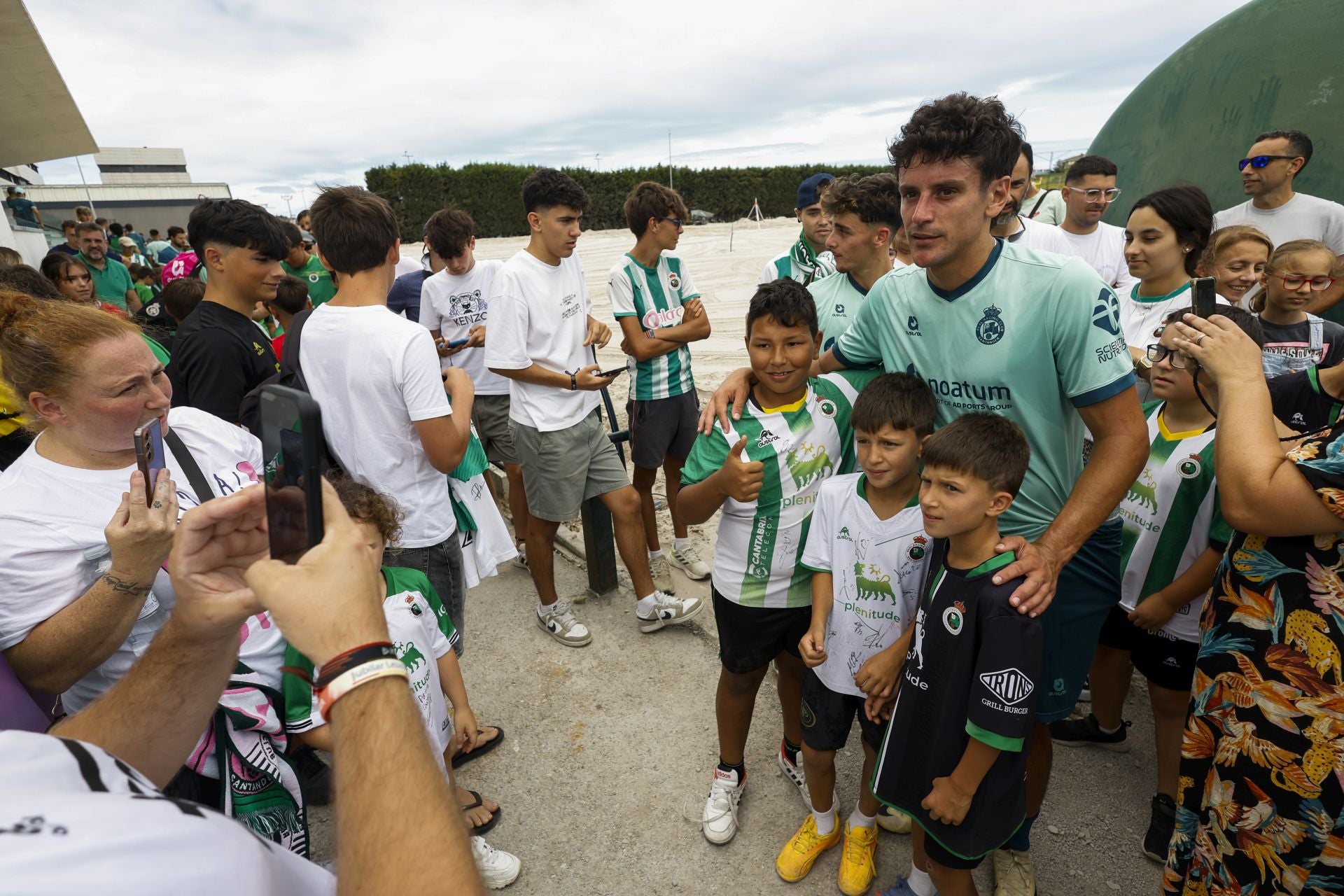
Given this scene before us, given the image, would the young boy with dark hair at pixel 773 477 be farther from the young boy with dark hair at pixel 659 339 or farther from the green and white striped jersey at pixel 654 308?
the green and white striped jersey at pixel 654 308

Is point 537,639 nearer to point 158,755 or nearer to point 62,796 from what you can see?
point 158,755

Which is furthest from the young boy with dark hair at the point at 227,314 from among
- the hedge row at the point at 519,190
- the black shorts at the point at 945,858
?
the hedge row at the point at 519,190

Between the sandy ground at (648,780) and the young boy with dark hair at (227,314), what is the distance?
6.42 ft

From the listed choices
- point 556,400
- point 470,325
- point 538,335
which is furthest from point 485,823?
point 470,325

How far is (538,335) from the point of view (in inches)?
153

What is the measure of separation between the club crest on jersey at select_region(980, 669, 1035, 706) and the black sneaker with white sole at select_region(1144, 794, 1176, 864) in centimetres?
131

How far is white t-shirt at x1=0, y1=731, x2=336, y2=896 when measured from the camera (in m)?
0.62

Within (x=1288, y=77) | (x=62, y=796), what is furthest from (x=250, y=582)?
(x=1288, y=77)

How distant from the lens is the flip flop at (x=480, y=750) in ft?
10.2

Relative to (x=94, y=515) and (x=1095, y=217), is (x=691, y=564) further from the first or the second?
(x=1095, y=217)

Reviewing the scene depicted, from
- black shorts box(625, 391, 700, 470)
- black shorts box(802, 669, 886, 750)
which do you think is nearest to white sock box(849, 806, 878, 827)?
black shorts box(802, 669, 886, 750)

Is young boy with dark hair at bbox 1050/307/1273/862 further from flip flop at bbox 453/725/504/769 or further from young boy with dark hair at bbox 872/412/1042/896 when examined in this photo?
flip flop at bbox 453/725/504/769

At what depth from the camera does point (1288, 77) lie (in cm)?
527

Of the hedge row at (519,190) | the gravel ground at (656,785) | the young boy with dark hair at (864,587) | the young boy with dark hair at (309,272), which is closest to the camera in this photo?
the young boy with dark hair at (864,587)
